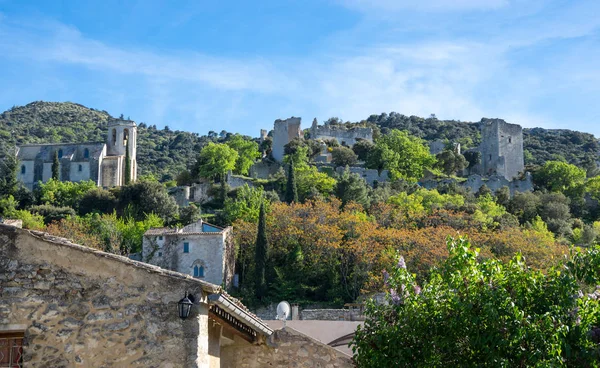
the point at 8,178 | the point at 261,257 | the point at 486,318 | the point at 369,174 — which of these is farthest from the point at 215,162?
the point at 486,318

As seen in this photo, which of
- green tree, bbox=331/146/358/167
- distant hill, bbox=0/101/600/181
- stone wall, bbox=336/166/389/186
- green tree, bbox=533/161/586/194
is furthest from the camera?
distant hill, bbox=0/101/600/181

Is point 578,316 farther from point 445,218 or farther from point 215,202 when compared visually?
point 215,202

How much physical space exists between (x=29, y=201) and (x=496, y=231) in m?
41.3

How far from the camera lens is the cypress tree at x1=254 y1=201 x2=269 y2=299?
48406 millimetres

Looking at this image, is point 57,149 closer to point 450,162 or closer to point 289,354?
point 450,162

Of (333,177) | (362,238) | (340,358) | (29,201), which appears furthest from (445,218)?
(340,358)

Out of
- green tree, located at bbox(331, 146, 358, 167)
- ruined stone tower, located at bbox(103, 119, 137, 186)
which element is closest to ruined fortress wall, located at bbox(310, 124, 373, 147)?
green tree, located at bbox(331, 146, 358, 167)

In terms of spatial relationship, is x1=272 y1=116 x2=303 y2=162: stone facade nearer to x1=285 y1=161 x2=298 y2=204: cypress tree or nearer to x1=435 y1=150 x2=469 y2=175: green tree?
x1=435 y1=150 x2=469 y2=175: green tree

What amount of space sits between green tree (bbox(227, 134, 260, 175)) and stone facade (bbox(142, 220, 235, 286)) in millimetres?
29017

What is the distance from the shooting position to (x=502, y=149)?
304ft

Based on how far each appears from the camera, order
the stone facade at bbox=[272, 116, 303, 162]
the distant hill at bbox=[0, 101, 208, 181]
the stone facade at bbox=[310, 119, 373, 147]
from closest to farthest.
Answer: the stone facade at bbox=[272, 116, 303, 162], the stone facade at bbox=[310, 119, 373, 147], the distant hill at bbox=[0, 101, 208, 181]

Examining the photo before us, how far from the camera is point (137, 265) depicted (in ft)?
32.6

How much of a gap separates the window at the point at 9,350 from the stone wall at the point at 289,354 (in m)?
3.78

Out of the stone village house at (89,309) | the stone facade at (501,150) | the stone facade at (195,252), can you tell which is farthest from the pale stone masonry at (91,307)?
the stone facade at (501,150)
